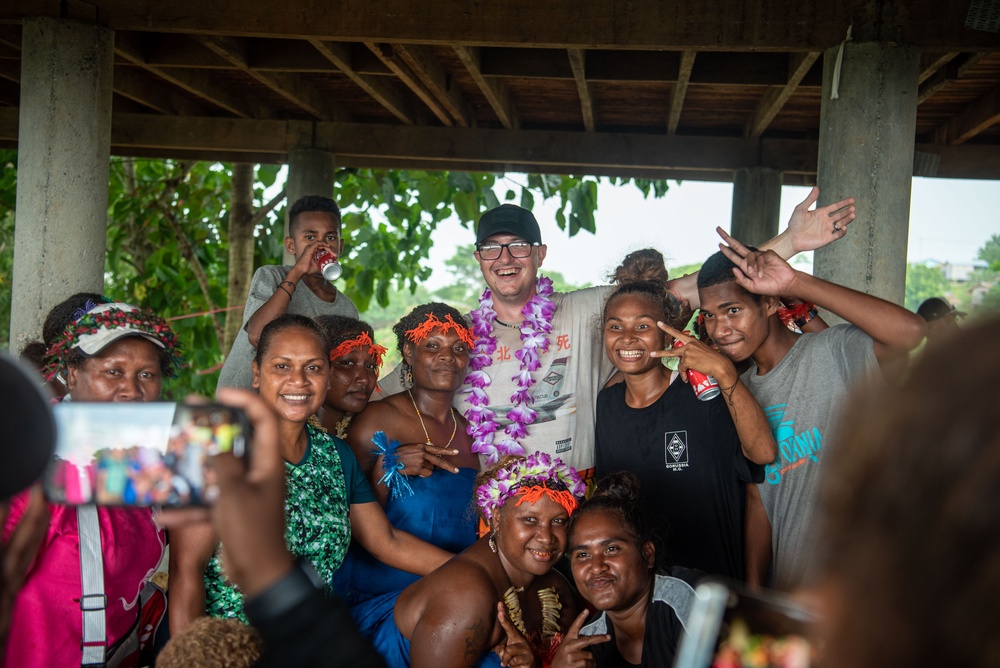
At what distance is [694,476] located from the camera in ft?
11.0

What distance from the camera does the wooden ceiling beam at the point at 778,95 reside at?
18.9 feet

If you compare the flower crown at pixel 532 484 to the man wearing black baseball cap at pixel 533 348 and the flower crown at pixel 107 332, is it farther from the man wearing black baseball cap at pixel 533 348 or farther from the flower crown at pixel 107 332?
the flower crown at pixel 107 332

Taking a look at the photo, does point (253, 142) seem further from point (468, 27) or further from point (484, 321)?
point (484, 321)

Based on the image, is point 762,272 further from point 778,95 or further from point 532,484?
point 778,95

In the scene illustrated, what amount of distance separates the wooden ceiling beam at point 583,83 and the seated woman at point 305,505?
3.38m

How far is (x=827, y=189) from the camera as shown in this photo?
4828 millimetres

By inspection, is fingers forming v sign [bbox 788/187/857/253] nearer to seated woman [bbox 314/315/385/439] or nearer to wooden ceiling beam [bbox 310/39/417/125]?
seated woman [bbox 314/315/385/439]

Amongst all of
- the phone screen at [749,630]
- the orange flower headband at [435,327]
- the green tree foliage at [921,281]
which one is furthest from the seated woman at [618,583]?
the green tree foliage at [921,281]

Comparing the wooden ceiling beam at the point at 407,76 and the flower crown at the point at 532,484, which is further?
the wooden ceiling beam at the point at 407,76

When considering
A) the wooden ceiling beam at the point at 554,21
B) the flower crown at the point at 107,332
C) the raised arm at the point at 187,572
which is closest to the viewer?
the raised arm at the point at 187,572

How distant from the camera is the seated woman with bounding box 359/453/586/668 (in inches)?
120

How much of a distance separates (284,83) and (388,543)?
4632 millimetres

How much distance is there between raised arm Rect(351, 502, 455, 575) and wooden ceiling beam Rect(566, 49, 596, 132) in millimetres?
3622

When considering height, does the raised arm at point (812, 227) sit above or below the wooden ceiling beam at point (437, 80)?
below
